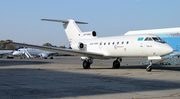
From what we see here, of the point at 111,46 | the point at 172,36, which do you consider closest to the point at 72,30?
the point at 111,46

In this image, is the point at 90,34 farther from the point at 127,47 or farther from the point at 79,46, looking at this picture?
the point at 127,47

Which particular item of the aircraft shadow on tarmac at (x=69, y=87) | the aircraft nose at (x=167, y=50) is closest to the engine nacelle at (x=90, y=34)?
the aircraft nose at (x=167, y=50)

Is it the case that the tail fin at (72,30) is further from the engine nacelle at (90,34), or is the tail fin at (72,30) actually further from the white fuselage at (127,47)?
the white fuselage at (127,47)

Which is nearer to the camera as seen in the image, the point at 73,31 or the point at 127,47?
the point at 127,47

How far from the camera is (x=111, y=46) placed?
19.9m

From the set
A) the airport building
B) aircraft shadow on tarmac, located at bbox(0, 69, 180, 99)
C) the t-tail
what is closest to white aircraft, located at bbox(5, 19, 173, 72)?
the t-tail

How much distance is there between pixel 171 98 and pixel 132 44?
11721 millimetres

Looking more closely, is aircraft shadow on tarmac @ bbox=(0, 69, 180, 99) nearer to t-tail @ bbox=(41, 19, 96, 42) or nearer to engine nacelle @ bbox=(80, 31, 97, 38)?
engine nacelle @ bbox=(80, 31, 97, 38)

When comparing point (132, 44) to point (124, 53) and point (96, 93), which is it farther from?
point (96, 93)

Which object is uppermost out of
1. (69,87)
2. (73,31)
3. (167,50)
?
(73,31)

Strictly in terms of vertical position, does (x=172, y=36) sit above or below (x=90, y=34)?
above

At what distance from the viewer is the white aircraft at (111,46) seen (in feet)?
55.5

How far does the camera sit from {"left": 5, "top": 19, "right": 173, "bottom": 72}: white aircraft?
16.9 metres

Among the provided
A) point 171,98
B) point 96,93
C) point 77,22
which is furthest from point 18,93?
point 77,22
